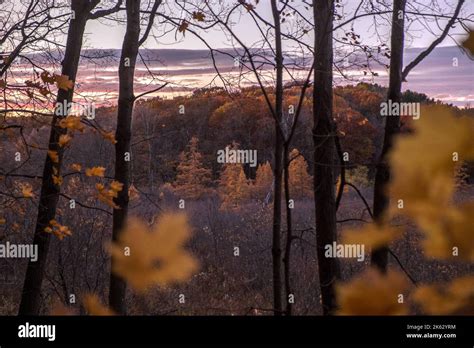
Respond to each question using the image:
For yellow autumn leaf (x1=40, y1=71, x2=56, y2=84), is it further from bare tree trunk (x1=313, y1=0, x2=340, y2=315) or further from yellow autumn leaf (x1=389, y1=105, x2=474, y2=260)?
yellow autumn leaf (x1=389, y1=105, x2=474, y2=260)

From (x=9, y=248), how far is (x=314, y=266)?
4576 millimetres

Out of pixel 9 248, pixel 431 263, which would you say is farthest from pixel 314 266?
pixel 9 248

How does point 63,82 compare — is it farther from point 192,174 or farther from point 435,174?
point 192,174

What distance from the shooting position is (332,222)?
3.35 metres

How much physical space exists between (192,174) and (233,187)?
6.57 ft

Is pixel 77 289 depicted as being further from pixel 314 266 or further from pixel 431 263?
pixel 431 263

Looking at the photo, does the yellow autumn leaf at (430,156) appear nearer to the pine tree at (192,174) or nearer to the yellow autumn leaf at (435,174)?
the yellow autumn leaf at (435,174)

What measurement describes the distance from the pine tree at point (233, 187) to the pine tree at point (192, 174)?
2.06ft

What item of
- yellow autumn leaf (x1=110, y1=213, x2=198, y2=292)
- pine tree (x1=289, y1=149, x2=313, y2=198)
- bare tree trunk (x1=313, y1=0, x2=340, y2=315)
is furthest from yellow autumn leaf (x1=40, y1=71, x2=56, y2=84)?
pine tree (x1=289, y1=149, x2=313, y2=198)

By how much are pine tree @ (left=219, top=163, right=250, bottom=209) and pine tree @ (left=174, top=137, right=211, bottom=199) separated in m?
0.63

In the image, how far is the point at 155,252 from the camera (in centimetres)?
33

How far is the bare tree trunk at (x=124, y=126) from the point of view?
12.1ft
